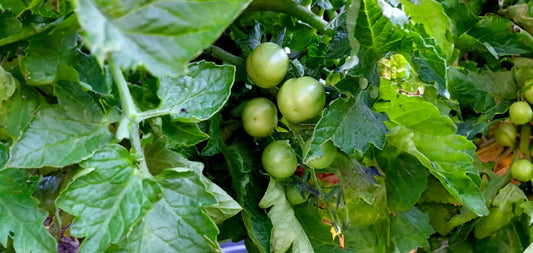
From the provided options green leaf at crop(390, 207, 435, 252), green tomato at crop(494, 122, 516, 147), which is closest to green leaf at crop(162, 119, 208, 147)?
green leaf at crop(390, 207, 435, 252)

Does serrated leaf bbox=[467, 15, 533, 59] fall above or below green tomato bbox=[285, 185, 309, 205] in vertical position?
above

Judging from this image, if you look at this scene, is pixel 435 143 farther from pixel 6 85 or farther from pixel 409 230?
pixel 6 85

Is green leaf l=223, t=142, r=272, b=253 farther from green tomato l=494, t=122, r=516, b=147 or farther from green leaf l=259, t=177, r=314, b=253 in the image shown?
green tomato l=494, t=122, r=516, b=147

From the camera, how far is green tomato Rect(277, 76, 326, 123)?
33 cm

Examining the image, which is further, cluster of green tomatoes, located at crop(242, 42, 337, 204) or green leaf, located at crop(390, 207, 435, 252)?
green leaf, located at crop(390, 207, 435, 252)

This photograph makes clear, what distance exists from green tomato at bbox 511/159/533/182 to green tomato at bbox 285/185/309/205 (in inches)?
9.6

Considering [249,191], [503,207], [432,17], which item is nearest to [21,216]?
[249,191]

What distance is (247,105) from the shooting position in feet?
1.23

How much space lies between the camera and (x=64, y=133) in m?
0.29

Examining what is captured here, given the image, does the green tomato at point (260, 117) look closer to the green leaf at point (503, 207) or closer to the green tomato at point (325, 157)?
the green tomato at point (325, 157)

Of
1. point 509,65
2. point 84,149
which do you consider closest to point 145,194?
point 84,149

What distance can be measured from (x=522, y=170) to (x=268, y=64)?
31 centimetres

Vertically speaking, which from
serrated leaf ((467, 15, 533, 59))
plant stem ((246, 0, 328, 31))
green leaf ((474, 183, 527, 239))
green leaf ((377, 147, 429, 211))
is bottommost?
green leaf ((474, 183, 527, 239))

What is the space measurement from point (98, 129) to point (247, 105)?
12 centimetres
